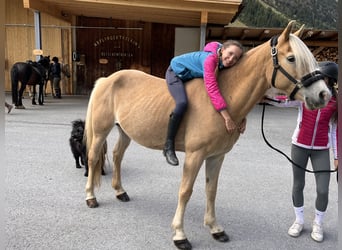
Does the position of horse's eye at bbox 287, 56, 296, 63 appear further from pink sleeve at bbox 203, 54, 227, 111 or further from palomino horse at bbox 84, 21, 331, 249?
pink sleeve at bbox 203, 54, 227, 111

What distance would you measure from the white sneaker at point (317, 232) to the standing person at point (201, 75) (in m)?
1.26

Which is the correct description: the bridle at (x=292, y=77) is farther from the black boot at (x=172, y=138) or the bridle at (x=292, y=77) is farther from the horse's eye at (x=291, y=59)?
the black boot at (x=172, y=138)

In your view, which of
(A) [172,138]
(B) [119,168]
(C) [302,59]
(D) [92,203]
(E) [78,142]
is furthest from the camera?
(E) [78,142]

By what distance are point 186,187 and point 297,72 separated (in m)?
1.33

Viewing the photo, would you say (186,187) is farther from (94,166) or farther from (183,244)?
(94,166)

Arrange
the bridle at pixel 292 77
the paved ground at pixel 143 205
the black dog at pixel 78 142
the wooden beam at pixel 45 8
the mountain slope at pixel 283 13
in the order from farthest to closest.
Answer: the mountain slope at pixel 283 13, the wooden beam at pixel 45 8, the black dog at pixel 78 142, the paved ground at pixel 143 205, the bridle at pixel 292 77

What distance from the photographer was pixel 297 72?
7.54ft

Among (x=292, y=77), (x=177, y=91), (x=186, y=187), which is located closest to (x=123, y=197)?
(x=186, y=187)

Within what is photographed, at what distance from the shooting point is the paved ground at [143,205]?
2895mm

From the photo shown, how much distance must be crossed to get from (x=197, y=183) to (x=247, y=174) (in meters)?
0.90

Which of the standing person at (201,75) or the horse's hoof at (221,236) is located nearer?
the standing person at (201,75)

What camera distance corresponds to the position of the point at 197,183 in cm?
437

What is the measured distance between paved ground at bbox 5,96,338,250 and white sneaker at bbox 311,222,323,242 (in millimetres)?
57

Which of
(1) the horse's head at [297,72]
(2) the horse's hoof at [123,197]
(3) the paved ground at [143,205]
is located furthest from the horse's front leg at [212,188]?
(2) the horse's hoof at [123,197]
